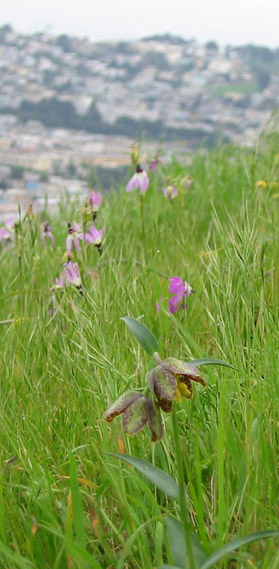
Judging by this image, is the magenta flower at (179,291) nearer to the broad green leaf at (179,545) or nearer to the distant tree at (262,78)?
the broad green leaf at (179,545)

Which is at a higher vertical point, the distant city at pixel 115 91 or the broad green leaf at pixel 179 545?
the distant city at pixel 115 91

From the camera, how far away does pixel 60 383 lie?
1.53 m

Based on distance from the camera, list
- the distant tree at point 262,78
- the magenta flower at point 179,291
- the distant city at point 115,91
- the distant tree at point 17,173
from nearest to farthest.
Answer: the magenta flower at point 179,291
the distant tree at point 17,173
the distant city at point 115,91
the distant tree at point 262,78

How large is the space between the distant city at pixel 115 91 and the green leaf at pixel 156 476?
5343 mm

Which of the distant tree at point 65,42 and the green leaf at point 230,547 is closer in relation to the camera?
the green leaf at point 230,547

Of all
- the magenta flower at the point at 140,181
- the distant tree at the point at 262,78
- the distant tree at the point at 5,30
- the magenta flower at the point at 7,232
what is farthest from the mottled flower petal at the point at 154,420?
the distant tree at the point at 5,30

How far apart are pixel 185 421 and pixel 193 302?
49 centimetres

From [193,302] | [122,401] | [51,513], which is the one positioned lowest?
[51,513]

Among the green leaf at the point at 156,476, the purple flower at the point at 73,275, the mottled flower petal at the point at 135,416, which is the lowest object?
the green leaf at the point at 156,476

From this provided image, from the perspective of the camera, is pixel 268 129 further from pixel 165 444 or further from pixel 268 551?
pixel 268 551

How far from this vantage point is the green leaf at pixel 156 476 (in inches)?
39.5

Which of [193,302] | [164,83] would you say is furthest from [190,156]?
[164,83]

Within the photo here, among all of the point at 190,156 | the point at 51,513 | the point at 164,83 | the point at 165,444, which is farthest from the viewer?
the point at 164,83

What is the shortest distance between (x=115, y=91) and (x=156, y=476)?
16.2 metres
